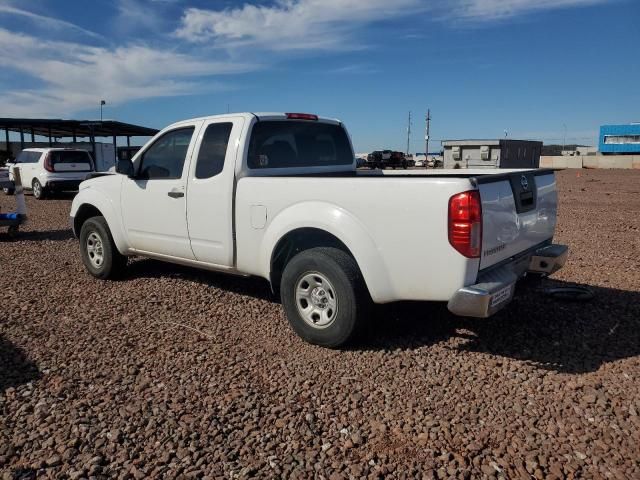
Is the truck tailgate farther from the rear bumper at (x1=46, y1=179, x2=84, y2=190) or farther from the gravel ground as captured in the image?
the rear bumper at (x1=46, y1=179, x2=84, y2=190)

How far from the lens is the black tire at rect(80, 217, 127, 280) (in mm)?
6434

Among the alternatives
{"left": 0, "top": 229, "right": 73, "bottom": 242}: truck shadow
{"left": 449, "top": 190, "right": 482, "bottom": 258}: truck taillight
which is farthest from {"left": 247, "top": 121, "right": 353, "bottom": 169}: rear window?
{"left": 0, "top": 229, "right": 73, "bottom": 242}: truck shadow

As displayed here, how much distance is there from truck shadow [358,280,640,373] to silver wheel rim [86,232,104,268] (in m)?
3.62

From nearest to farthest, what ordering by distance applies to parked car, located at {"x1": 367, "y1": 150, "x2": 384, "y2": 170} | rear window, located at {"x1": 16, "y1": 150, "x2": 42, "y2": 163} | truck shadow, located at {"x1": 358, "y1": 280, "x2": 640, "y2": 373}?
truck shadow, located at {"x1": 358, "y1": 280, "x2": 640, "y2": 373}, rear window, located at {"x1": 16, "y1": 150, "x2": 42, "y2": 163}, parked car, located at {"x1": 367, "y1": 150, "x2": 384, "y2": 170}

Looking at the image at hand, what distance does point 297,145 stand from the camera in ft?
18.5

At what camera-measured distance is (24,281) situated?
661 cm

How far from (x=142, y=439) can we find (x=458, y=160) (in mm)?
45378

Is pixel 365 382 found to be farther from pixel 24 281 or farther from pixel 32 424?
pixel 24 281

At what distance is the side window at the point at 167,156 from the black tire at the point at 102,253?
3.29 ft

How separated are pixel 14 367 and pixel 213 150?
2.55m

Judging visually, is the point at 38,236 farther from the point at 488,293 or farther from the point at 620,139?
the point at 620,139

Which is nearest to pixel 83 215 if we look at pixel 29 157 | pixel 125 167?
pixel 125 167

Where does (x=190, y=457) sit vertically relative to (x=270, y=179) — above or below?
below

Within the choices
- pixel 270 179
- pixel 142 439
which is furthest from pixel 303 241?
pixel 142 439
